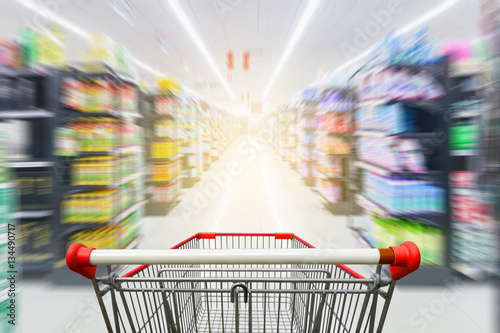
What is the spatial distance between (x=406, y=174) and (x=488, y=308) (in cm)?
106

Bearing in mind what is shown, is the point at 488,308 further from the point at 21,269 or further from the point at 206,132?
the point at 206,132

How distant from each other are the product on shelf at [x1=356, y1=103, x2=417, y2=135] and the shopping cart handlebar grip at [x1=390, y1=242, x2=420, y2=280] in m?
1.54

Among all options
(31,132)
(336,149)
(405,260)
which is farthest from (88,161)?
(336,149)

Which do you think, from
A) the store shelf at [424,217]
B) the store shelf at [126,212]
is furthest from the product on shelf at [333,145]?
the store shelf at [126,212]

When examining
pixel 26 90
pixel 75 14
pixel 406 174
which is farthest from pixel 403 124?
pixel 75 14

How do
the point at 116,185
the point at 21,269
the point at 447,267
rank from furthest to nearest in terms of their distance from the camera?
the point at 116,185 → the point at 21,269 → the point at 447,267

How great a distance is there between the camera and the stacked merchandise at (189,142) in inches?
163

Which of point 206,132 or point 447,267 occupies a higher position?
point 206,132

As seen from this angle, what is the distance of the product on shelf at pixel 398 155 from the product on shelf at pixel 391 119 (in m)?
0.09

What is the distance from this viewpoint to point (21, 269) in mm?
1889

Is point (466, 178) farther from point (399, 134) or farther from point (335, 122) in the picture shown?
point (335, 122)

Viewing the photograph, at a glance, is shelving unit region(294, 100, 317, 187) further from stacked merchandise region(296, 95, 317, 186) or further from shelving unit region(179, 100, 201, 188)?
shelving unit region(179, 100, 201, 188)

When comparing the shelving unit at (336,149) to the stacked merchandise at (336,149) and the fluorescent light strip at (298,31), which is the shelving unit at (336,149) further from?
the fluorescent light strip at (298,31)

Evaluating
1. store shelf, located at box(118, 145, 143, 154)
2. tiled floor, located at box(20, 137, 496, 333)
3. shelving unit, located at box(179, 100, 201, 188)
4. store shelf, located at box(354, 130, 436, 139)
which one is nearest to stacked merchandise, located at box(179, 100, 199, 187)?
shelving unit, located at box(179, 100, 201, 188)
